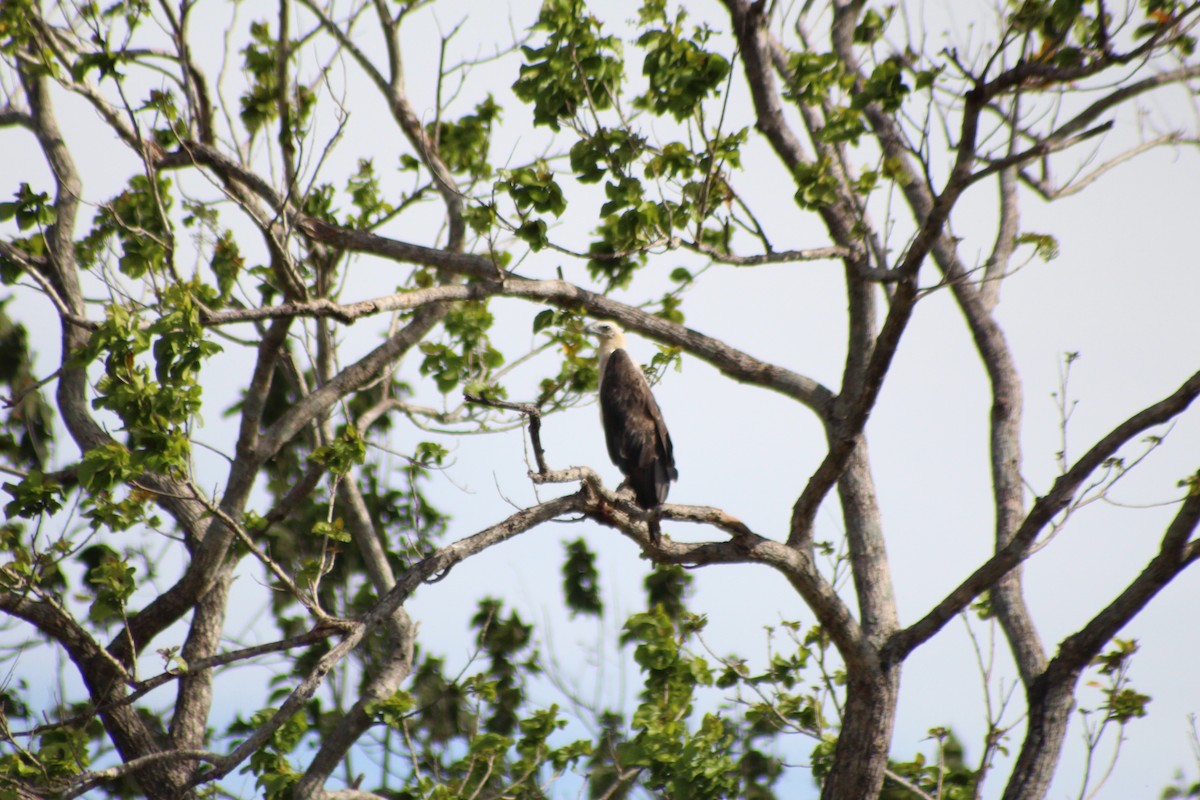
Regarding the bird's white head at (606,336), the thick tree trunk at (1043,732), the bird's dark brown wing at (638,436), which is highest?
the bird's white head at (606,336)

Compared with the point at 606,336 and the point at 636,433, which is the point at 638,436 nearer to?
the point at 636,433

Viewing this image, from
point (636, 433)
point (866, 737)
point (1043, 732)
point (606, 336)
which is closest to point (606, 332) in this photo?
point (606, 336)

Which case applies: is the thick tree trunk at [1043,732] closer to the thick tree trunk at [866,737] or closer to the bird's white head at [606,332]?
the thick tree trunk at [866,737]

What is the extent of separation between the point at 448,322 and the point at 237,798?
12.2 ft

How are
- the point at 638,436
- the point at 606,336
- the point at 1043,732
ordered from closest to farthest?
the point at 1043,732
the point at 638,436
the point at 606,336

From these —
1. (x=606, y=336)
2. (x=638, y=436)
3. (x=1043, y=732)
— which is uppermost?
(x=606, y=336)

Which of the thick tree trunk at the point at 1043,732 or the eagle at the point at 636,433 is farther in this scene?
the eagle at the point at 636,433

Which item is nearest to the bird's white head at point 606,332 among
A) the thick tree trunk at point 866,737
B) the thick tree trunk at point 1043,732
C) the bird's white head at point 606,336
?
the bird's white head at point 606,336

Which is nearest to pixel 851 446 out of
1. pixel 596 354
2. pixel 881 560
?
pixel 881 560

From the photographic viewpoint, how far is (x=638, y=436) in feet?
22.5

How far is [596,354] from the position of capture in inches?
345

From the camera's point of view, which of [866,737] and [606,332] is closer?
[866,737]

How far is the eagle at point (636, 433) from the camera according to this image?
672 centimetres

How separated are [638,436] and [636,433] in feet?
0.10
